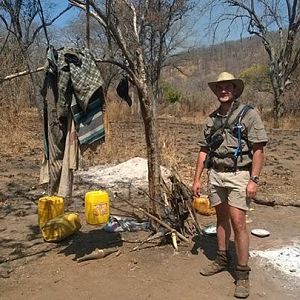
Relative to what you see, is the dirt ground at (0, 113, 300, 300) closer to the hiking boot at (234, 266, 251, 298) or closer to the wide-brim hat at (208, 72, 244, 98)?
the hiking boot at (234, 266, 251, 298)

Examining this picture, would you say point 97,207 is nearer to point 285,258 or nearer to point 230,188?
point 230,188

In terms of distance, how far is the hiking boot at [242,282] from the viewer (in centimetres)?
336

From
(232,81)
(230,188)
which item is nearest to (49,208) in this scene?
(230,188)

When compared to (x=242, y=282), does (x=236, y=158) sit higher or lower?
higher

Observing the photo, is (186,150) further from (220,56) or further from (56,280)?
(220,56)

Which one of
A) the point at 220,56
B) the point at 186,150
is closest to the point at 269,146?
the point at 186,150

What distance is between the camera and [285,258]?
13.3ft

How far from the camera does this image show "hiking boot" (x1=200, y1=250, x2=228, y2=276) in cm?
373

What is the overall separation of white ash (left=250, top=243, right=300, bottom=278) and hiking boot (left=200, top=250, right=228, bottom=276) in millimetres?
474

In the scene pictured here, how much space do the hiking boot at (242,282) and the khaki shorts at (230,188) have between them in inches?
19.2

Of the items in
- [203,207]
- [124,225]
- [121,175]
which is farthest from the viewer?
[121,175]

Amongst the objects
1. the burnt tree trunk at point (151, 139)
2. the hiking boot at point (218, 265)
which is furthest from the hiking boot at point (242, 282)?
the burnt tree trunk at point (151, 139)

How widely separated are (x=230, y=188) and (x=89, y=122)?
1.22m

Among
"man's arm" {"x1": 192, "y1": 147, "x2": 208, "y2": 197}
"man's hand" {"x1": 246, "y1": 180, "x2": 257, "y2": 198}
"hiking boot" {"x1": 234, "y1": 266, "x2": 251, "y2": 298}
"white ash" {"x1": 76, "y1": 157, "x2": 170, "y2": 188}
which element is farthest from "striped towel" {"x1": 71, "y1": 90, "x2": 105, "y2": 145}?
"white ash" {"x1": 76, "y1": 157, "x2": 170, "y2": 188}
